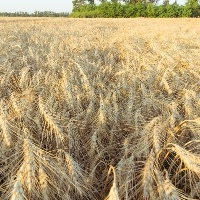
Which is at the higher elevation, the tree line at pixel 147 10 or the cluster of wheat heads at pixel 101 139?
the cluster of wheat heads at pixel 101 139

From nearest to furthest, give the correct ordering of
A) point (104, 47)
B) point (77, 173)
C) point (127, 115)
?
point (77, 173), point (127, 115), point (104, 47)

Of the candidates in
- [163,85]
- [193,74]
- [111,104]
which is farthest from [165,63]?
[111,104]

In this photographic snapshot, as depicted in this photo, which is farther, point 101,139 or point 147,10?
point 147,10

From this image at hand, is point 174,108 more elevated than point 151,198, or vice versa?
point 174,108

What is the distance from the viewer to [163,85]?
229 centimetres

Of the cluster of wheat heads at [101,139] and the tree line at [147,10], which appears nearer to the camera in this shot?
the cluster of wheat heads at [101,139]

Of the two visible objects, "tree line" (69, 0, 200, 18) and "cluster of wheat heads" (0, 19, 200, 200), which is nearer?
"cluster of wheat heads" (0, 19, 200, 200)

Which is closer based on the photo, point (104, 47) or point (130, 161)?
point (130, 161)

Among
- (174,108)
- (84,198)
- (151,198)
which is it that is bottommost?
(84,198)

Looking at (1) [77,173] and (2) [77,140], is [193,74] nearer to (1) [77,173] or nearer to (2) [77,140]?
(2) [77,140]

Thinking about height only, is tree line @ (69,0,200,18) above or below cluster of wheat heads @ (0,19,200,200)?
below

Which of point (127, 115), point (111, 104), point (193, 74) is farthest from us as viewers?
point (193, 74)

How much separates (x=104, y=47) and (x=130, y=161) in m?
3.17

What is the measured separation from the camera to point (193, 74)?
253 cm
